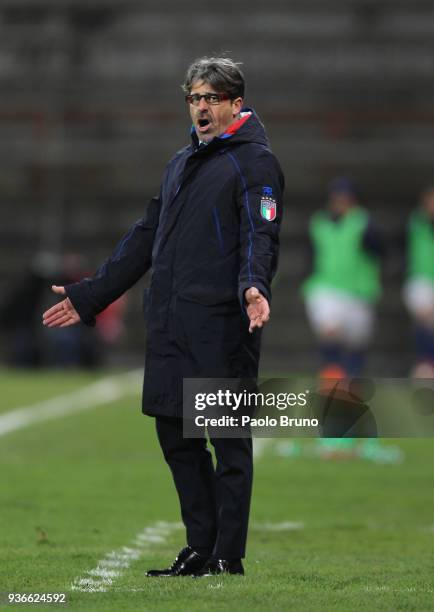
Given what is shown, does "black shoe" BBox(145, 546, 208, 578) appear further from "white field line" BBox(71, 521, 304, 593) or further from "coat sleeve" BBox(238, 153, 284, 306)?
Answer: "coat sleeve" BBox(238, 153, 284, 306)

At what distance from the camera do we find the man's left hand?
5246 millimetres

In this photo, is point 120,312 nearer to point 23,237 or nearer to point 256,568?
point 23,237

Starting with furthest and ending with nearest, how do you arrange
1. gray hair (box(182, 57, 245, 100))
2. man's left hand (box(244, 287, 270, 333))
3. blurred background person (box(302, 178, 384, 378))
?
blurred background person (box(302, 178, 384, 378)) < gray hair (box(182, 57, 245, 100)) < man's left hand (box(244, 287, 270, 333))

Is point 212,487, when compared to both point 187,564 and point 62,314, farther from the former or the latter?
point 62,314

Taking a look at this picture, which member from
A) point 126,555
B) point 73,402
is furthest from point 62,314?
point 73,402

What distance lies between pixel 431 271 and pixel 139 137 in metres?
9.96

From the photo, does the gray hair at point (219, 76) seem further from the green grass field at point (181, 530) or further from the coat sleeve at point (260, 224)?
the green grass field at point (181, 530)

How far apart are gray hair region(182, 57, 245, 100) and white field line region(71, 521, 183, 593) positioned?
1.78 meters

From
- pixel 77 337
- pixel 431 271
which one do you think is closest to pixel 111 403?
pixel 431 271

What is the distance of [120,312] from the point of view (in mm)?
24188

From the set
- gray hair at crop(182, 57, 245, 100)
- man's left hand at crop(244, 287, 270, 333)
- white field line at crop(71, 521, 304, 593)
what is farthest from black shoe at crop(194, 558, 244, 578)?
gray hair at crop(182, 57, 245, 100)

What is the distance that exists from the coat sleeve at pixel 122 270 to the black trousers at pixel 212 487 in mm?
519

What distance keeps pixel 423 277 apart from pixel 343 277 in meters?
4.10

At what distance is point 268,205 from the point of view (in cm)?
545
